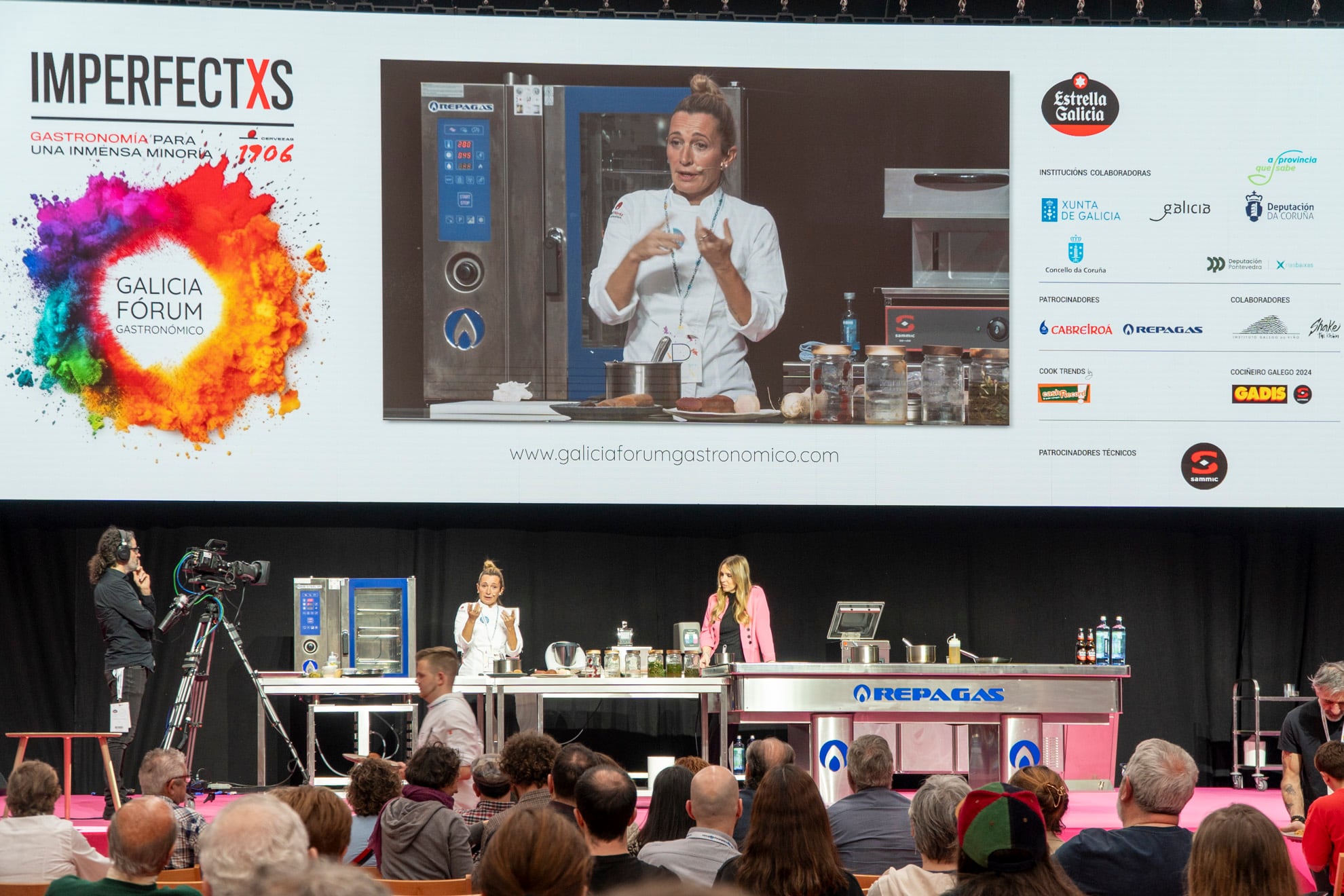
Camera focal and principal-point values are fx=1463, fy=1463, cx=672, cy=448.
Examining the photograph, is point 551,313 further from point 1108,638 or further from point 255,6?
point 1108,638

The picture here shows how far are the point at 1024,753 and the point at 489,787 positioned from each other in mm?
3868

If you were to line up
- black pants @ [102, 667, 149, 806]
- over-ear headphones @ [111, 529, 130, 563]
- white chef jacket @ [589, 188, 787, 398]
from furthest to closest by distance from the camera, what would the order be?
white chef jacket @ [589, 188, 787, 398]
over-ear headphones @ [111, 529, 130, 563]
black pants @ [102, 667, 149, 806]

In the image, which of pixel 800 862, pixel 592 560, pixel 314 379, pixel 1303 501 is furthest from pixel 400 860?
pixel 1303 501

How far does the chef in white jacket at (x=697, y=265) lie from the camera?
7.80m

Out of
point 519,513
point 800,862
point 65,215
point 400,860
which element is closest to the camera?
point 800,862

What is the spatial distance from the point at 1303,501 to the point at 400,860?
5.74m

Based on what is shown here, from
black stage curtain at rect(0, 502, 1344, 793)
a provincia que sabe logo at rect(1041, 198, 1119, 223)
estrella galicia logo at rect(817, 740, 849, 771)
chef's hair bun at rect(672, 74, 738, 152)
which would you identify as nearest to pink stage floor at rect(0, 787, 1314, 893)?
black stage curtain at rect(0, 502, 1344, 793)

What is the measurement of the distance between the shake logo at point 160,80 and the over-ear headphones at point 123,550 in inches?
87.2

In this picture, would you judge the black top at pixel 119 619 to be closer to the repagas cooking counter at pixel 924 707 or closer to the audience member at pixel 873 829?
the repagas cooking counter at pixel 924 707

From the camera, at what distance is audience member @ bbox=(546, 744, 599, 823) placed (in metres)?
3.60

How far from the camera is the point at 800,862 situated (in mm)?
2885

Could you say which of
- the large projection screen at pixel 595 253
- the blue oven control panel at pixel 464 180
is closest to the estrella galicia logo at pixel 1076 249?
the large projection screen at pixel 595 253

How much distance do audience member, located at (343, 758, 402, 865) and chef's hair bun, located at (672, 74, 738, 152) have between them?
4.70 metres

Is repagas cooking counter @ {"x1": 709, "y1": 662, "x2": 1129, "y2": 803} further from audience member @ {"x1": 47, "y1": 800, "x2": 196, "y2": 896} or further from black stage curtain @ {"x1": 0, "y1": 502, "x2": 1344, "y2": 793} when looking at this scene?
audience member @ {"x1": 47, "y1": 800, "x2": 196, "y2": 896}
